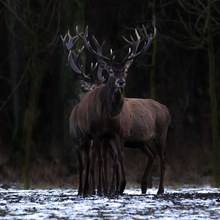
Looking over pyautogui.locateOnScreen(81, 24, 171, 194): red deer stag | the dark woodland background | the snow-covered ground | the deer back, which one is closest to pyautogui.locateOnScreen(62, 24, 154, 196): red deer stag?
pyautogui.locateOnScreen(81, 24, 171, 194): red deer stag

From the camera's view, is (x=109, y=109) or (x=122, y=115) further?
(x=122, y=115)

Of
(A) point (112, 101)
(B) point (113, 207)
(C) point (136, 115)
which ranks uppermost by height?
(A) point (112, 101)

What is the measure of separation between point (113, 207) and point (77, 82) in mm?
12213

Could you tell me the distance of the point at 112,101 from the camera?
60.7ft

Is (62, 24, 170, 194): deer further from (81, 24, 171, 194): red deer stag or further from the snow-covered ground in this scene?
the snow-covered ground

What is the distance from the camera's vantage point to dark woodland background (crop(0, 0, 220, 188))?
82.0ft

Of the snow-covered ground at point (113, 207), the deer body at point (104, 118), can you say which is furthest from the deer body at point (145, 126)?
the snow-covered ground at point (113, 207)

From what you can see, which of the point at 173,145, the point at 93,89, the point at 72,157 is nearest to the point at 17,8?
the point at 72,157

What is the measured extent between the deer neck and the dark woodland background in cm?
496

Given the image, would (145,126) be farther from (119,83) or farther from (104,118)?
(119,83)

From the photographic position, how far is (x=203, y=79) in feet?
124

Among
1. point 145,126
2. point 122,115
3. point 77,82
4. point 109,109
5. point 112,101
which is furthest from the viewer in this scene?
point 77,82

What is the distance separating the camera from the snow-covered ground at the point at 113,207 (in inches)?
577

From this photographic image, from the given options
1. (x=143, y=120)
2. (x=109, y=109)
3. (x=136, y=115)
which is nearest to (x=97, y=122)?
(x=109, y=109)
